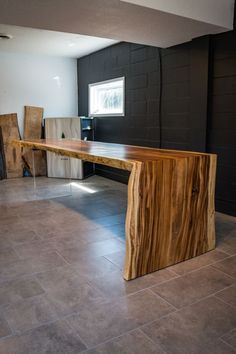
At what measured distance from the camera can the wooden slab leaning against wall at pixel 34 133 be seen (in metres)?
5.93

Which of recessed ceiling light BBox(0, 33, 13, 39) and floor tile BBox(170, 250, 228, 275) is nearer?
floor tile BBox(170, 250, 228, 275)

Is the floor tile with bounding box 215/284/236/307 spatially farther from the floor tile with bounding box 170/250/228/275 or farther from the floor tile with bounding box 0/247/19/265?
the floor tile with bounding box 0/247/19/265

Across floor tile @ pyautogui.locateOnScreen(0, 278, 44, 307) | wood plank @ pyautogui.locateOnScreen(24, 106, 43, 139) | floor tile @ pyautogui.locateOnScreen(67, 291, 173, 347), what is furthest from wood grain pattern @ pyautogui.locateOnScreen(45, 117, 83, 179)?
floor tile @ pyautogui.locateOnScreen(67, 291, 173, 347)

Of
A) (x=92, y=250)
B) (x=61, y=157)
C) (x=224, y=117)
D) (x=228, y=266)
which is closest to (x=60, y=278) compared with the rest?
(x=92, y=250)

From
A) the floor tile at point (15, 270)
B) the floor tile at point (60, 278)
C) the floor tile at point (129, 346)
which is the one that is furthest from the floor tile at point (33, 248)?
the floor tile at point (129, 346)

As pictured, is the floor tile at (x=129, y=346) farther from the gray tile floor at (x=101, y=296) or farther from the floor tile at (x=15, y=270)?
the floor tile at (x=15, y=270)

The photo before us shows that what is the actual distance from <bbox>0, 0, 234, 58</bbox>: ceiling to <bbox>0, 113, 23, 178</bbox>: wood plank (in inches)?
111

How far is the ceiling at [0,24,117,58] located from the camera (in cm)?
447

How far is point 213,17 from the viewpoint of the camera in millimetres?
3059

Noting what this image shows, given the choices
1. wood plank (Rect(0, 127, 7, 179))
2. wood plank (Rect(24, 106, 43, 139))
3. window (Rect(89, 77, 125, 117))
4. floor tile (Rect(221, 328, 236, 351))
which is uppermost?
window (Rect(89, 77, 125, 117))

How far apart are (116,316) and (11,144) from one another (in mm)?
4757

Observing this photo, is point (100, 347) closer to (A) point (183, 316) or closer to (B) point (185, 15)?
(A) point (183, 316)

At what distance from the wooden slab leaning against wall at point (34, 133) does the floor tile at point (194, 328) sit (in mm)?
4737

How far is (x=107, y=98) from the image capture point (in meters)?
5.72
